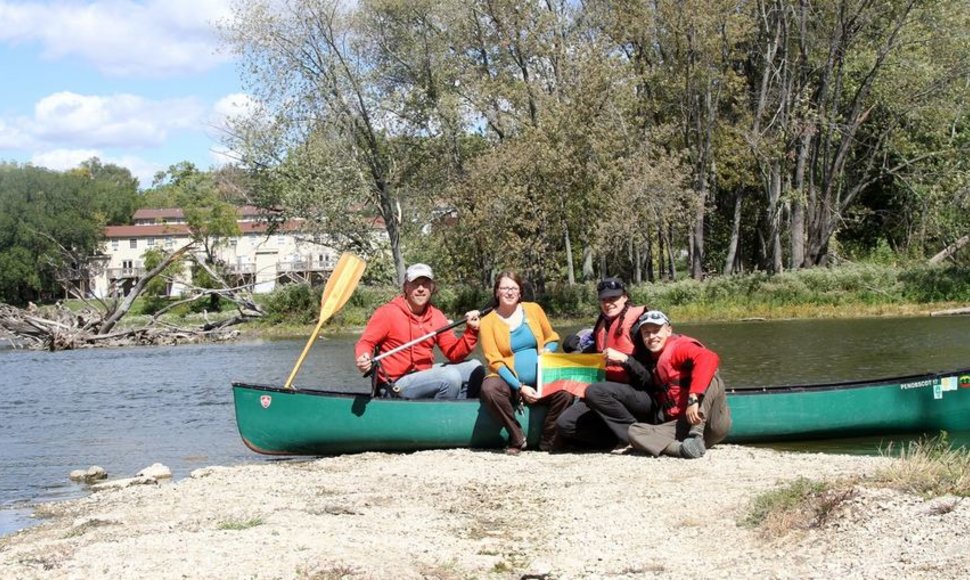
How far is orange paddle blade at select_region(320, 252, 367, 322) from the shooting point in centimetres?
1155

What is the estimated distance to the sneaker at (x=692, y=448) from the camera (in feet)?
27.8

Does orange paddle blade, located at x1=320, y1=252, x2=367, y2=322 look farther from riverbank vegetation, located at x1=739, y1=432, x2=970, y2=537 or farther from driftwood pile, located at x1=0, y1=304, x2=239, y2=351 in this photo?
driftwood pile, located at x1=0, y1=304, x2=239, y2=351

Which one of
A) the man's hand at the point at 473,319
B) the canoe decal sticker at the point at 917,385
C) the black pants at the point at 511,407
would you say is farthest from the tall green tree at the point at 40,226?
the canoe decal sticker at the point at 917,385

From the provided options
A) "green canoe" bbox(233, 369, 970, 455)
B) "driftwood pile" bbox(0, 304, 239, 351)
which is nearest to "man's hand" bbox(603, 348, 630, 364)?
"green canoe" bbox(233, 369, 970, 455)

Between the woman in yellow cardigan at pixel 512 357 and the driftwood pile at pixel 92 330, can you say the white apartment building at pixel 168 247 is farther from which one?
the woman in yellow cardigan at pixel 512 357

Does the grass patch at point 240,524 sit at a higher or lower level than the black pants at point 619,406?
lower

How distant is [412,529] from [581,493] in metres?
1.36

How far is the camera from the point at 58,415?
1572 cm

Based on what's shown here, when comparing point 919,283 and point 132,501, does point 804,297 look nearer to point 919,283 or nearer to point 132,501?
point 919,283

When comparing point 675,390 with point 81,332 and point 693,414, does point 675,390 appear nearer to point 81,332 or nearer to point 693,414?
point 693,414

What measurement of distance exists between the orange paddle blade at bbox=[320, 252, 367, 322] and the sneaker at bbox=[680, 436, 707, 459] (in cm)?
420

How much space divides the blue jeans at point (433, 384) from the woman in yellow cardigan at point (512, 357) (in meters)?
0.48

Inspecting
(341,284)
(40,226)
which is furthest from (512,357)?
(40,226)

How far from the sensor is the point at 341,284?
11.7m
